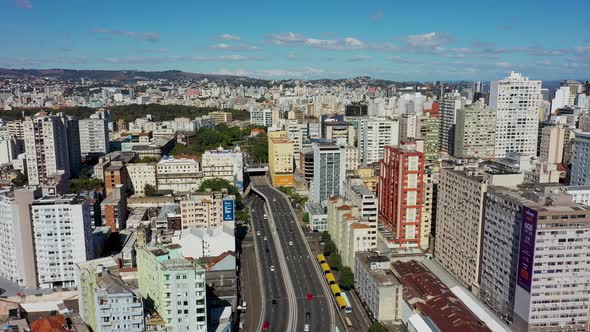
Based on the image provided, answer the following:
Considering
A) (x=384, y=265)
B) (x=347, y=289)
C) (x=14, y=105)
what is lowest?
(x=347, y=289)

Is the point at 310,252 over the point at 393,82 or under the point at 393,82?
under

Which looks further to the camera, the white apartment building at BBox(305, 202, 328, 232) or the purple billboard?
the white apartment building at BBox(305, 202, 328, 232)

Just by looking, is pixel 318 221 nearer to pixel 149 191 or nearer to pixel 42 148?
pixel 149 191

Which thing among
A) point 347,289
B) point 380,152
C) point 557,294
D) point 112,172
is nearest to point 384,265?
point 347,289

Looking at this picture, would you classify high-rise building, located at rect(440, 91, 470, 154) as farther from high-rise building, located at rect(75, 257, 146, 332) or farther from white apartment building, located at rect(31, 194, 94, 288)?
high-rise building, located at rect(75, 257, 146, 332)

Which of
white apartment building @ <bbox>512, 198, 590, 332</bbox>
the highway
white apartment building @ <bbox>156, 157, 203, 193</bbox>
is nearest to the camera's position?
white apartment building @ <bbox>512, 198, 590, 332</bbox>

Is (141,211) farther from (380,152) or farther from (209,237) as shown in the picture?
(380,152)

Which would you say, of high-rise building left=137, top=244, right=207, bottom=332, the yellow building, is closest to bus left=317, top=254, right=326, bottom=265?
high-rise building left=137, top=244, right=207, bottom=332
